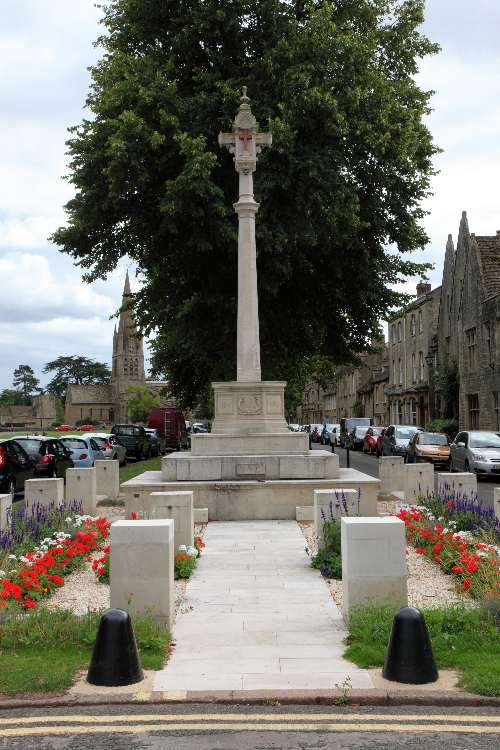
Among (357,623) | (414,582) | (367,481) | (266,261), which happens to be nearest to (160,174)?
(266,261)

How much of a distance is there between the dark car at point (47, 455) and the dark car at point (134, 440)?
11767mm

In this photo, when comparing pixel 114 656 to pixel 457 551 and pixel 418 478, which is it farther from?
pixel 418 478

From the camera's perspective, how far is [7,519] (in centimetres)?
1078

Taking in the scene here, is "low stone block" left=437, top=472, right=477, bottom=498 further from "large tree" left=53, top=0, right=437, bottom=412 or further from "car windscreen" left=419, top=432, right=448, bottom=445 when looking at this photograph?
"car windscreen" left=419, top=432, right=448, bottom=445

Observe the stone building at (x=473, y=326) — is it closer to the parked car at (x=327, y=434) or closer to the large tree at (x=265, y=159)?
the parked car at (x=327, y=434)

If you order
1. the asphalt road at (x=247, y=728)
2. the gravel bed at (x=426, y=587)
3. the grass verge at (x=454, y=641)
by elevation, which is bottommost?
the gravel bed at (x=426, y=587)

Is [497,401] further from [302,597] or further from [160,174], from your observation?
[302,597]

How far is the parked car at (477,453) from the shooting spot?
23000mm

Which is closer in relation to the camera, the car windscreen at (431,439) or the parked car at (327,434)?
the car windscreen at (431,439)

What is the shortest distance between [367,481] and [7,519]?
6.78 metres

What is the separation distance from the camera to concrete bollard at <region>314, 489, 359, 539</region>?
34.2ft

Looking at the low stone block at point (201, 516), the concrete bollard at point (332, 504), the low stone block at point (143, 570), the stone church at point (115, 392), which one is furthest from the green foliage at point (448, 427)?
the stone church at point (115, 392)

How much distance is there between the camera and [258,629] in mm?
6594

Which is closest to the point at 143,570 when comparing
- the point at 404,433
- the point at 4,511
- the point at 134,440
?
the point at 4,511
